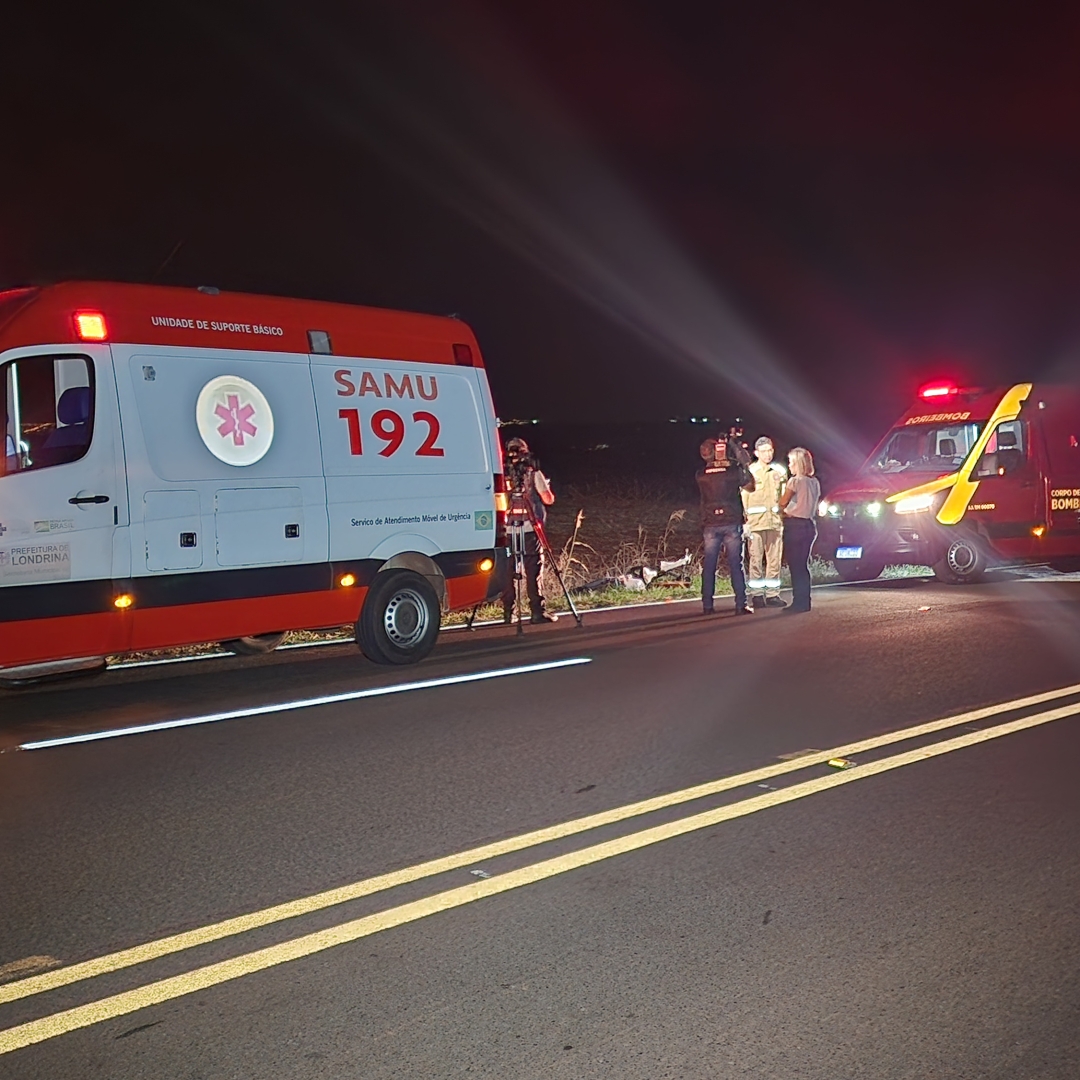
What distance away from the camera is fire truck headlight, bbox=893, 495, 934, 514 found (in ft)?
51.0

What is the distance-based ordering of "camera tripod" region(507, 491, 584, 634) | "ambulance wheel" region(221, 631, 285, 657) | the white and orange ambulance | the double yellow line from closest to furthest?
the double yellow line, the white and orange ambulance, "ambulance wheel" region(221, 631, 285, 657), "camera tripod" region(507, 491, 584, 634)

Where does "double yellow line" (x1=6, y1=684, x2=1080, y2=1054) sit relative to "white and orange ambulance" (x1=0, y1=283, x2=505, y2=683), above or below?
below

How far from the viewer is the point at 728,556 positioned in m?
13.0

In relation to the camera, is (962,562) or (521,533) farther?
(962,562)

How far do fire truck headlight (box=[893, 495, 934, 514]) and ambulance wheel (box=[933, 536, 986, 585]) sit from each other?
536mm

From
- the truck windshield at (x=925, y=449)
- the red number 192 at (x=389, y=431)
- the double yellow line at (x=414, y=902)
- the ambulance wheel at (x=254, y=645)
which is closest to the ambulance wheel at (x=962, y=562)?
the truck windshield at (x=925, y=449)

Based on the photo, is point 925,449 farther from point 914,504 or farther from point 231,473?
point 231,473

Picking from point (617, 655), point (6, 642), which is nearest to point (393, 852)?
point (6, 642)

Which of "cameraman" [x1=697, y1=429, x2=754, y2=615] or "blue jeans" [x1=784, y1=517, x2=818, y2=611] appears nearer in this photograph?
"cameraman" [x1=697, y1=429, x2=754, y2=615]

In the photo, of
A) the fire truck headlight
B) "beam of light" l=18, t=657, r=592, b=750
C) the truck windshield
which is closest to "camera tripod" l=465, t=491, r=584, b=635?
"beam of light" l=18, t=657, r=592, b=750

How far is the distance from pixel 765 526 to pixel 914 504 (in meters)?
3.01

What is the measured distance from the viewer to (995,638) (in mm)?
10383

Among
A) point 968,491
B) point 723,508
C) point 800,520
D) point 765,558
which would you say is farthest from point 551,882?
point 968,491

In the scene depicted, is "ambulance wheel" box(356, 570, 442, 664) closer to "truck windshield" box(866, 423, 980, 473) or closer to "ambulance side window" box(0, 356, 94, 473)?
"ambulance side window" box(0, 356, 94, 473)
